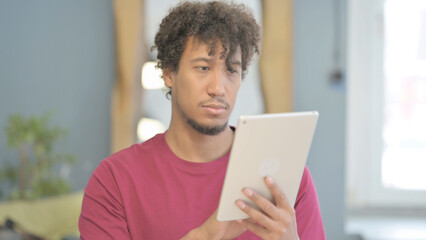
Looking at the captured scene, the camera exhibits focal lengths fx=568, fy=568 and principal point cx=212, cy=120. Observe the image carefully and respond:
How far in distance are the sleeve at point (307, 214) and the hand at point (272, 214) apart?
0.22 metres

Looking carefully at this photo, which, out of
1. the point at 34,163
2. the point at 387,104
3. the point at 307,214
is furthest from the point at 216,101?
the point at 387,104

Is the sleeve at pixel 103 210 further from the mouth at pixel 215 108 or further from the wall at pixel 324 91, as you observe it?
the wall at pixel 324 91

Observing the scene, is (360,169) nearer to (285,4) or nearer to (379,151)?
(379,151)

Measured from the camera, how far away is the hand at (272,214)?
112cm

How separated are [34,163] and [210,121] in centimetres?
203

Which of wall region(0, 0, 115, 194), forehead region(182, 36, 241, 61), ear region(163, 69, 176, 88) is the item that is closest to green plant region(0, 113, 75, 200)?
wall region(0, 0, 115, 194)

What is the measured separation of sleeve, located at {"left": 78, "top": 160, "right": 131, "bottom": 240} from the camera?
4.34ft

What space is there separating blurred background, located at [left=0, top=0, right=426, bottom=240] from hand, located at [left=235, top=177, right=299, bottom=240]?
1.95 m

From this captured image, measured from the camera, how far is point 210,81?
1343 millimetres

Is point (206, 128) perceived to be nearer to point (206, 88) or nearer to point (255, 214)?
point (206, 88)

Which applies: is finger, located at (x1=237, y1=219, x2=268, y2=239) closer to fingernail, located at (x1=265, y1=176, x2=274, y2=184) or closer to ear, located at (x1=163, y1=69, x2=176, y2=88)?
fingernail, located at (x1=265, y1=176, x2=274, y2=184)

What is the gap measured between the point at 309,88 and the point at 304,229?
6.13ft

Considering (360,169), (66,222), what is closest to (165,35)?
(66,222)

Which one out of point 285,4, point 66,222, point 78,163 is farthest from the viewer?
point 78,163
